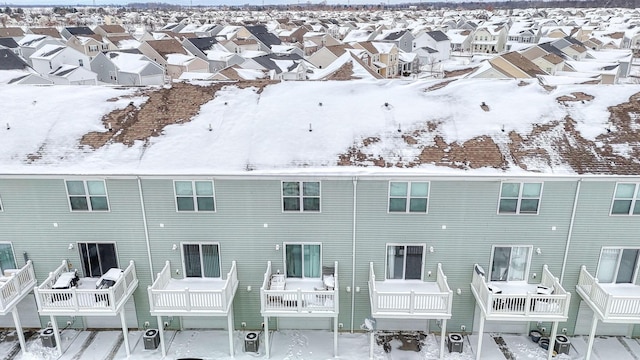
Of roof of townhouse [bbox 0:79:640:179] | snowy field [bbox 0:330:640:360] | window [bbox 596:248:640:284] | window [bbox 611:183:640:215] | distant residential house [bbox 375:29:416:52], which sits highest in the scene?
distant residential house [bbox 375:29:416:52]

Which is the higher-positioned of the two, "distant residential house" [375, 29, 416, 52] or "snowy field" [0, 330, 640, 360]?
"distant residential house" [375, 29, 416, 52]

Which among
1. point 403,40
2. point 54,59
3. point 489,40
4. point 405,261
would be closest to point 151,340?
point 405,261

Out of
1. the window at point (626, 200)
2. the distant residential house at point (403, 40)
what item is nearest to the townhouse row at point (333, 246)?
the window at point (626, 200)

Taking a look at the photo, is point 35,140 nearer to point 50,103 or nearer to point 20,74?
point 50,103

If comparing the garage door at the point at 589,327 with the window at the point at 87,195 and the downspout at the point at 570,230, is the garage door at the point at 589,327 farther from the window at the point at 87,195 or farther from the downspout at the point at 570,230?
the window at the point at 87,195

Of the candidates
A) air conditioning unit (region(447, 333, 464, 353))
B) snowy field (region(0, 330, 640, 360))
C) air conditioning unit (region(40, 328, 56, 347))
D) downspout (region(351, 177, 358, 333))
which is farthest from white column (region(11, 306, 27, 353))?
air conditioning unit (region(447, 333, 464, 353))

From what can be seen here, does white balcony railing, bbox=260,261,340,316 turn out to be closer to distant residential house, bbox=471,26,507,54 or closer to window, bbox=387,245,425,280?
window, bbox=387,245,425,280

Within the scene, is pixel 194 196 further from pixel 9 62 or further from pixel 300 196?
pixel 9 62

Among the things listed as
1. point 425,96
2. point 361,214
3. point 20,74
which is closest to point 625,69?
point 425,96
